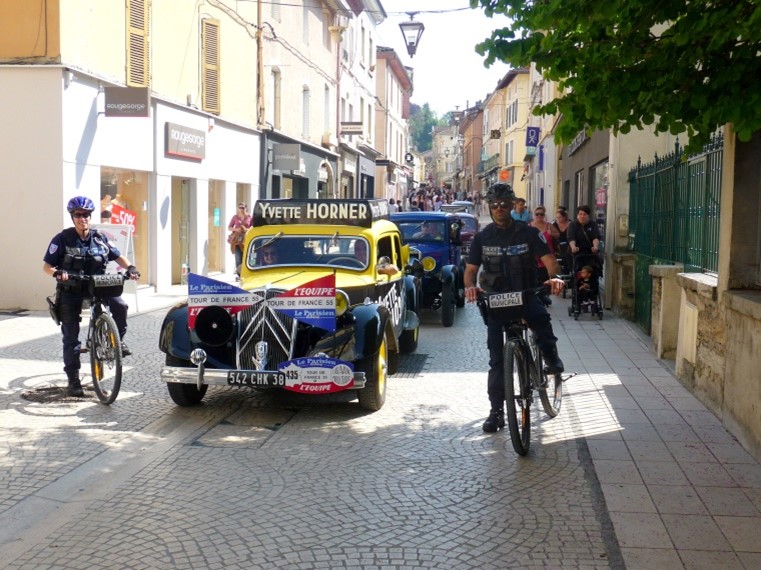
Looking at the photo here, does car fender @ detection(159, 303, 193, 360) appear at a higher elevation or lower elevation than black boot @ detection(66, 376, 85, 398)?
higher

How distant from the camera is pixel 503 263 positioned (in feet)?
22.0

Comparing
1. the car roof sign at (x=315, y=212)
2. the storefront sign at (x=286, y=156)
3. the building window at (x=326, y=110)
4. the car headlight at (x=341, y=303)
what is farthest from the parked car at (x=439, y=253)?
the building window at (x=326, y=110)

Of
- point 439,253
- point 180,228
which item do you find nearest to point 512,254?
point 439,253

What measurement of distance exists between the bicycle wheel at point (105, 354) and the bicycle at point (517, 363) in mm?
3145

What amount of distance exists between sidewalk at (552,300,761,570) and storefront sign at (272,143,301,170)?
1740 centimetres

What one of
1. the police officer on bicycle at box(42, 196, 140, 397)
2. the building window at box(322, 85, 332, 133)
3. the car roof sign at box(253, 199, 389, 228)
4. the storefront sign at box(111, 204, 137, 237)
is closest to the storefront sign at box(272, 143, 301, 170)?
the building window at box(322, 85, 332, 133)

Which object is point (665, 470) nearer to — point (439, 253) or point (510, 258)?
point (510, 258)

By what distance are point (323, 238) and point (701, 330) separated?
365cm

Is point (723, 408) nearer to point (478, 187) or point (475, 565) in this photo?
point (475, 565)

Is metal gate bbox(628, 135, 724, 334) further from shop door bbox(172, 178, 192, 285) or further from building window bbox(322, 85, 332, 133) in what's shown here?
building window bbox(322, 85, 332, 133)

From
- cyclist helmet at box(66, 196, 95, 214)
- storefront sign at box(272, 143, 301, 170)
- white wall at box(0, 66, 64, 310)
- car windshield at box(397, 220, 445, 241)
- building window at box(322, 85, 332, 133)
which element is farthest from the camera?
building window at box(322, 85, 332, 133)

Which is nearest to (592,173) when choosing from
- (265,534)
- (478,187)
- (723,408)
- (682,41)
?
(723,408)

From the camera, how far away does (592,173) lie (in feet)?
69.4

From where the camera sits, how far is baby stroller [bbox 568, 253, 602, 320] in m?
13.9
